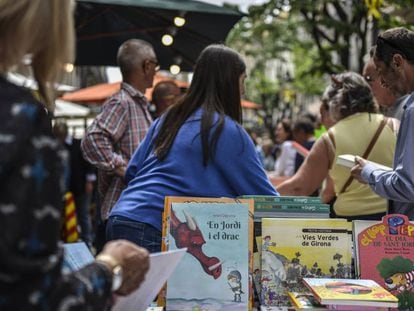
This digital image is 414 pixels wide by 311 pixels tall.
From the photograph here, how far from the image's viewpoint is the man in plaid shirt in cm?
432

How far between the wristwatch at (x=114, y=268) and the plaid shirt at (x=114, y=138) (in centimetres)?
260

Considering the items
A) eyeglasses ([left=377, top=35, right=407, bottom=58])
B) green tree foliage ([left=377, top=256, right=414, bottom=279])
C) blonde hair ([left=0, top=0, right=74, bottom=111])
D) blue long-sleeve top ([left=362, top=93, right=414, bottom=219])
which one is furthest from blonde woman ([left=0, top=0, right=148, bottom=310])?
eyeglasses ([left=377, top=35, right=407, bottom=58])

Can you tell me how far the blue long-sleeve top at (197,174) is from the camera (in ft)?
9.77

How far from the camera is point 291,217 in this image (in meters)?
2.71

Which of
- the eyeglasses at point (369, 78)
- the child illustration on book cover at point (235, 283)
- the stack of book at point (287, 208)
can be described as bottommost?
the child illustration on book cover at point (235, 283)

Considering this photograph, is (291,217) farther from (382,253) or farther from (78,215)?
(78,215)

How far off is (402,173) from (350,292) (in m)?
0.78

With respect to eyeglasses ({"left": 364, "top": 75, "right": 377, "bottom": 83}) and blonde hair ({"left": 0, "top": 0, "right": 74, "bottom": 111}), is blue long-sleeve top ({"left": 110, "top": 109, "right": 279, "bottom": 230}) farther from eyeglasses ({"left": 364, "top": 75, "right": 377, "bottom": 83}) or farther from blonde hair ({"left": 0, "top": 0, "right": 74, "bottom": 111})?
eyeglasses ({"left": 364, "top": 75, "right": 377, "bottom": 83})

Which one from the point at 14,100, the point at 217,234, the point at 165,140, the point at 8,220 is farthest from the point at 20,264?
the point at 165,140

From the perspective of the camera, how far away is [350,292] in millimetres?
2275

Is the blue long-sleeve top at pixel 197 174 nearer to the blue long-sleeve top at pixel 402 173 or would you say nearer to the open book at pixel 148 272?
the blue long-sleeve top at pixel 402 173

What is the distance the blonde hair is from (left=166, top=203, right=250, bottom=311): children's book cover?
1.05 m

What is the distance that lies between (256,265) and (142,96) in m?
2.21

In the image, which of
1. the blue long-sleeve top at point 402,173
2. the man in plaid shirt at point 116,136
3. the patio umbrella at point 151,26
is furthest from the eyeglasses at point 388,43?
the patio umbrella at point 151,26
